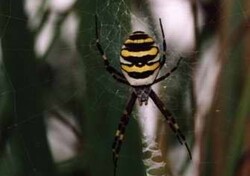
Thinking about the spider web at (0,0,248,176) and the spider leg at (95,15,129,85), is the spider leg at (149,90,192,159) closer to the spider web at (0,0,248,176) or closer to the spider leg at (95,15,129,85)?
the spider web at (0,0,248,176)

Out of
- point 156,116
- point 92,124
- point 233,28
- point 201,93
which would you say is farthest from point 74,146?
point 233,28

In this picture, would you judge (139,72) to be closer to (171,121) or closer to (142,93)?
(142,93)

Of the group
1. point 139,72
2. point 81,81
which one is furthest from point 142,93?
point 81,81

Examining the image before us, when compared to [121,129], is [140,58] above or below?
above

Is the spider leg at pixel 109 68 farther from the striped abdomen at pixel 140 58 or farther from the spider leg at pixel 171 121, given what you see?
the spider leg at pixel 171 121

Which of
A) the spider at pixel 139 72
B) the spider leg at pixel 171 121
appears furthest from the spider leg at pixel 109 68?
the spider leg at pixel 171 121

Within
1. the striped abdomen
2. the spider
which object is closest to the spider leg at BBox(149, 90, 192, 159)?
the spider
